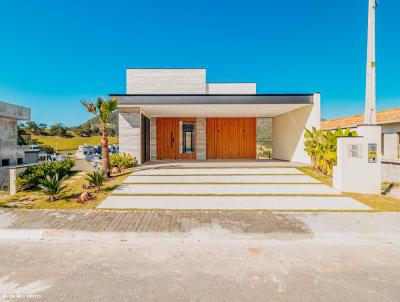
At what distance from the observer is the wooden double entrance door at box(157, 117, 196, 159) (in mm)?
17625

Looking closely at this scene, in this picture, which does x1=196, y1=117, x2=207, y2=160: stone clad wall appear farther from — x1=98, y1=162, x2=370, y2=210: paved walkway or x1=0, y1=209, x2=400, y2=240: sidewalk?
x1=0, y1=209, x2=400, y2=240: sidewalk

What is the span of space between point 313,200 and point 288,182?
2309 mm

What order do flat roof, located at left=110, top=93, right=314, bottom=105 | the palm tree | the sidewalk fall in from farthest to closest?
flat roof, located at left=110, top=93, right=314, bottom=105
the palm tree
the sidewalk

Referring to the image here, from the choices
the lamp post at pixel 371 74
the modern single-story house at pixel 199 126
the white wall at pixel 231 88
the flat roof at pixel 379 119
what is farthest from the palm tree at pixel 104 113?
the flat roof at pixel 379 119

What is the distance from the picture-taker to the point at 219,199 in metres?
7.07

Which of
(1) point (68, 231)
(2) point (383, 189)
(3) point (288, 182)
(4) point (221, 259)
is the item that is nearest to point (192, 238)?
(4) point (221, 259)

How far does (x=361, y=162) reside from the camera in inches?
304

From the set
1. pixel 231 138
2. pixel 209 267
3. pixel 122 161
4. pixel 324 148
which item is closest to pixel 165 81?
pixel 231 138

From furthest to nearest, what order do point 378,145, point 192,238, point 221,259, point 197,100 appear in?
point 197,100 < point 378,145 < point 192,238 < point 221,259

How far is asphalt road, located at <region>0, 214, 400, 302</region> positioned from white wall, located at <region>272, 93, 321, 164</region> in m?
8.75

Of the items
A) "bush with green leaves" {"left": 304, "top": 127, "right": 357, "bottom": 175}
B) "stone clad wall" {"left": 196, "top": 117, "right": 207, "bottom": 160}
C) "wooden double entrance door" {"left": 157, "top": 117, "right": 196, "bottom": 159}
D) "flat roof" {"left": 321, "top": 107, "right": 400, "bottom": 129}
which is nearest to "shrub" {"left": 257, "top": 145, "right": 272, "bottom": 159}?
"stone clad wall" {"left": 196, "top": 117, "right": 207, "bottom": 160}

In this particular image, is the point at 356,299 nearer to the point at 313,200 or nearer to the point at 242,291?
the point at 242,291

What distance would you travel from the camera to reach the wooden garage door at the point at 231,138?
18.1 meters

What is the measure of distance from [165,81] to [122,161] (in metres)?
9.06
